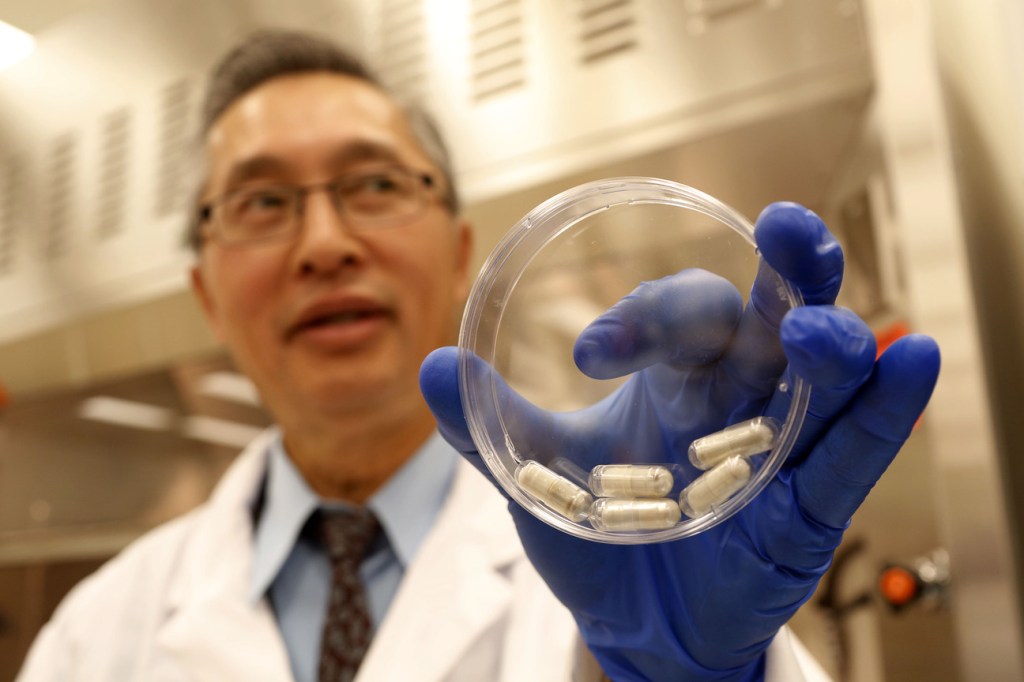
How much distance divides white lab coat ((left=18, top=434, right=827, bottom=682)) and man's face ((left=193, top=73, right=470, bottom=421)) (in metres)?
0.25

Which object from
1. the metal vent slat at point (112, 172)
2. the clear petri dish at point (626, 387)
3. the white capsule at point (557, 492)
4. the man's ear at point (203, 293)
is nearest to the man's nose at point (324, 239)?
the man's ear at point (203, 293)

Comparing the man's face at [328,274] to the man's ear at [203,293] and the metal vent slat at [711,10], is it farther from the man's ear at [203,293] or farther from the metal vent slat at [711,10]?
the metal vent slat at [711,10]

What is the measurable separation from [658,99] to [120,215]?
52.9 inches

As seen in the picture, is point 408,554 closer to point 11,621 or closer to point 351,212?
point 351,212

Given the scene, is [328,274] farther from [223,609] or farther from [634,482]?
[634,482]

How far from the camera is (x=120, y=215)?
6.25ft

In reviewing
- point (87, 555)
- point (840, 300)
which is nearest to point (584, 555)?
point (840, 300)

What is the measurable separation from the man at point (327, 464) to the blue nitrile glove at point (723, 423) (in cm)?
17

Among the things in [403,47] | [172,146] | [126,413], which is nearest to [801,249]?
[403,47]

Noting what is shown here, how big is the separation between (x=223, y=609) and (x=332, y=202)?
69 cm

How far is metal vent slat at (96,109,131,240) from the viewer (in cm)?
191

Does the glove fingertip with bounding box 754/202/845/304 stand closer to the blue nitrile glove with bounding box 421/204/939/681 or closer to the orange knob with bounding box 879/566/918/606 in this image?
the blue nitrile glove with bounding box 421/204/939/681

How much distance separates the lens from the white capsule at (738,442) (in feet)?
2.00

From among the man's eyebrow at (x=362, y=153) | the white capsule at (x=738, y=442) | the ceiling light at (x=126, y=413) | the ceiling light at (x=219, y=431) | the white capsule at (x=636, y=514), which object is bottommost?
the ceiling light at (x=219, y=431)
